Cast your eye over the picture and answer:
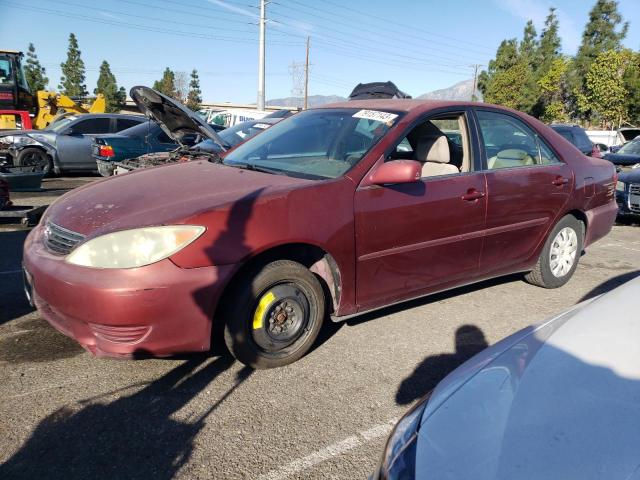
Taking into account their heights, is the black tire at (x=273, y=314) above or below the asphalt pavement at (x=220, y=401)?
above

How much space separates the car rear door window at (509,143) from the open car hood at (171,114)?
2.79 m

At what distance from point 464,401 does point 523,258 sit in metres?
3.05

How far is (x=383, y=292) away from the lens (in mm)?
3418

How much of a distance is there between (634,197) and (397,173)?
679 centimetres

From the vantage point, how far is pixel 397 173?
3.17 meters

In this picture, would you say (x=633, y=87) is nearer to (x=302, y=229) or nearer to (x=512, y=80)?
(x=512, y=80)

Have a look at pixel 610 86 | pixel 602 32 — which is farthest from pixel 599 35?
pixel 610 86

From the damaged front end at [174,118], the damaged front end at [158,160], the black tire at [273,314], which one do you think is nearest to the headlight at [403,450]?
the black tire at [273,314]

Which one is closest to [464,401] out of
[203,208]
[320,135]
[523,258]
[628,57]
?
[203,208]

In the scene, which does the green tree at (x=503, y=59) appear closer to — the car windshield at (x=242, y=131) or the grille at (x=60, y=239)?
the car windshield at (x=242, y=131)

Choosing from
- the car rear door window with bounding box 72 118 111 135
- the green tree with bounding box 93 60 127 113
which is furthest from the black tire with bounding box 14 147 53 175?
the green tree with bounding box 93 60 127 113

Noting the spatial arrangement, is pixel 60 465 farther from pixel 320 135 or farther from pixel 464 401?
pixel 320 135

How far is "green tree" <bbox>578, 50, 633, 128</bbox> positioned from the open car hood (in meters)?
36.6

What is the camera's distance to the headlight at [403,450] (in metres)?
1.43
